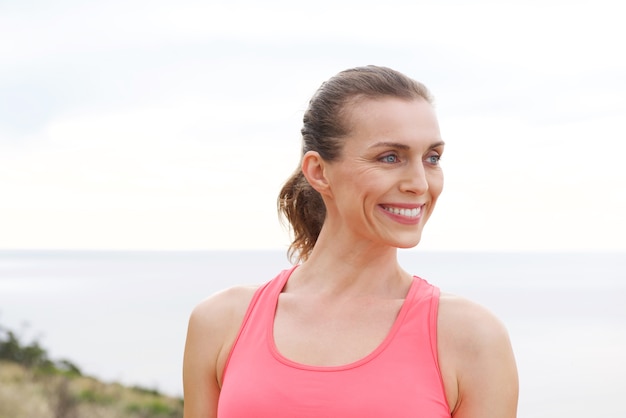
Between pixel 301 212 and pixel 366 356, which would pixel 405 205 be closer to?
pixel 366 356

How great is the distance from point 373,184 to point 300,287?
395mm

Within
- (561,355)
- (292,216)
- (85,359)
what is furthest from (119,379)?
Result: (561,355)

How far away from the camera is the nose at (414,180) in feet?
6.77

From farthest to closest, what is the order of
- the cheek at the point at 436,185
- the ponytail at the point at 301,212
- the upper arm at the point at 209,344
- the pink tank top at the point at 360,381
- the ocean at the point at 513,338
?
1. the ocean at the point at 513,338
2. the ponytail at the point at 301,212
3. the upper arm at the point at 209,344
4. the cheek at the point at 436,185
5. the pink tank top at the point at 360,381

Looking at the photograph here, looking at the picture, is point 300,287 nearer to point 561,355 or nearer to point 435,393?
point 435,393

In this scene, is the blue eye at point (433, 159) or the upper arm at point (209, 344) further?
the upper arm at point (209, 344)

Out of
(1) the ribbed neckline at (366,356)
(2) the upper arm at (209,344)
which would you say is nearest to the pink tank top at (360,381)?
(1) the ribbed neckline at (366,356)

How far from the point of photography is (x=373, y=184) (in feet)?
6.79

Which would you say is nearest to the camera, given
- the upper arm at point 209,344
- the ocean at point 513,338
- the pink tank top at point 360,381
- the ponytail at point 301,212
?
the pink tank top at point 360,381

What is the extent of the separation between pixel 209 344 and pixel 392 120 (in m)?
0.75

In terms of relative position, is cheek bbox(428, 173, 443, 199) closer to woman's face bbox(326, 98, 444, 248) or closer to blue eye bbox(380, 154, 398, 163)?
woman's face bbox(326, 98, 444, 248)

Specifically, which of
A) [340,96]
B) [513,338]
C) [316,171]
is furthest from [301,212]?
[513,338]

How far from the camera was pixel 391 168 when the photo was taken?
2074mm

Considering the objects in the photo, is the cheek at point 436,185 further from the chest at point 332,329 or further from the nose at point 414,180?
the chest at point 332,329
